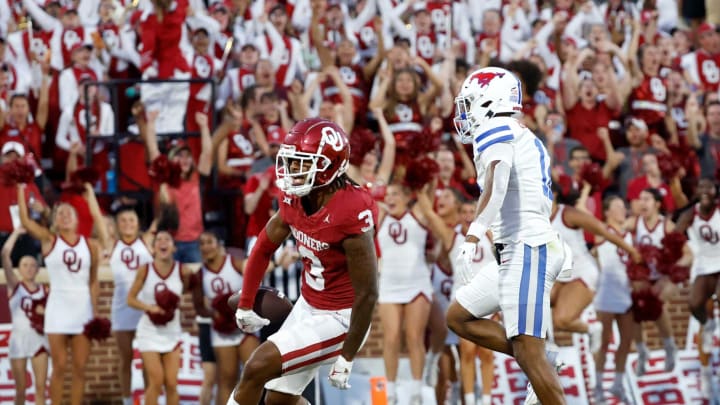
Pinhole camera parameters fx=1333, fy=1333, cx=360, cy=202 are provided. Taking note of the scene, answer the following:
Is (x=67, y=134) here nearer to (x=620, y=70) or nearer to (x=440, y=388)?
(x=440, y=388)

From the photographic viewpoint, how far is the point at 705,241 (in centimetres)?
1221

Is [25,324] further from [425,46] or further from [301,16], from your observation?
[425,46]

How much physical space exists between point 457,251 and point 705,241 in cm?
253

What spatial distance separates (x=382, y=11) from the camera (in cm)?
1432

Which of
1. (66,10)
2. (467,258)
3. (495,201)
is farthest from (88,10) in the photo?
(467,258)

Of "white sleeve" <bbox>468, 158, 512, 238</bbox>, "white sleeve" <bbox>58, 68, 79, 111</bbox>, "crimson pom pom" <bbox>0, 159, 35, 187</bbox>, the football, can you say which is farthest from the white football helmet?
"white sleeve" <bbox>58, 68, 79, 111</bbox>

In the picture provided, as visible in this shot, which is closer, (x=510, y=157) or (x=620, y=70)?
(x=510, y=157)

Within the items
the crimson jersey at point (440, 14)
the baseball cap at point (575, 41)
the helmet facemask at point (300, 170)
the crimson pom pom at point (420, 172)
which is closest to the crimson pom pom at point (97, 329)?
the crimson pom pom at point (420, 172)

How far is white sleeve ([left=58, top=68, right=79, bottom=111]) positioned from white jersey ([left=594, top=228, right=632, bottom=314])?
5.09m

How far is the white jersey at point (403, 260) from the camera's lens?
11219mm

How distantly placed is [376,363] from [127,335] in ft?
7.08

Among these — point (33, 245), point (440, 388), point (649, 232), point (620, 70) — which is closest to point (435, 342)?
point (440, 388)

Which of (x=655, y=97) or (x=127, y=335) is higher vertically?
(x=655, y=97)

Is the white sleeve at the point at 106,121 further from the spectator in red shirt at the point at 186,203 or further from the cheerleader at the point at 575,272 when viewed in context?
the cheerleader at the point at 575,272
